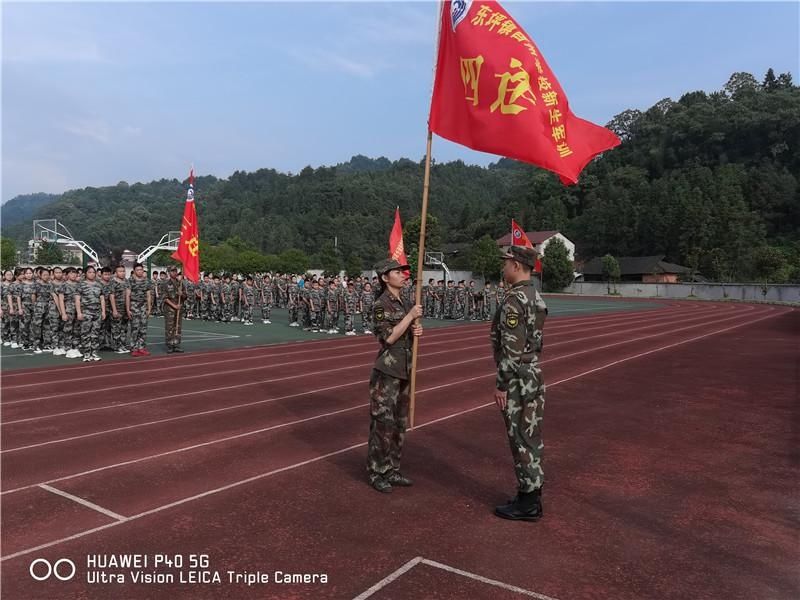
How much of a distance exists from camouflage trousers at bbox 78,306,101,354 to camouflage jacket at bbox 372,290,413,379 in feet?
30.2

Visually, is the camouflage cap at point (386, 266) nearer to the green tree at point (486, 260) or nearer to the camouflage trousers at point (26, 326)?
the camouflage trousers at point (26, 326)

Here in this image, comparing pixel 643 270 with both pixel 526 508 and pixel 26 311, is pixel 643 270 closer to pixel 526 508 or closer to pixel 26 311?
pixel 26 311

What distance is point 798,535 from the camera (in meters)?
4.12

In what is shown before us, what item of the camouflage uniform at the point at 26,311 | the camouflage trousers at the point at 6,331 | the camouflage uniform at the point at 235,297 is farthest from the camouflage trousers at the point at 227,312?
the camouflage uniform at the point at 26,311

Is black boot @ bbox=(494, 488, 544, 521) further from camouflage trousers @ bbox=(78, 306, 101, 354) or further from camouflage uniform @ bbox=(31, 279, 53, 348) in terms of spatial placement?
camouflage uniform @ bbox=(31, 279, 53, 348)

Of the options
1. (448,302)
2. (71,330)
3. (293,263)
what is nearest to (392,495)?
(71,330)

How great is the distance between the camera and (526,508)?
423cm

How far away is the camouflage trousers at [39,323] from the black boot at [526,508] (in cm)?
1251

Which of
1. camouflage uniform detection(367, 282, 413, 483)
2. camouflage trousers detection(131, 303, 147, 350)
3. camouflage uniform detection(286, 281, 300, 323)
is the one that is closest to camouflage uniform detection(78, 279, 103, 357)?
camouflage trousers detection(131, 303, 147, 350)

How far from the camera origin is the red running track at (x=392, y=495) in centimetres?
355

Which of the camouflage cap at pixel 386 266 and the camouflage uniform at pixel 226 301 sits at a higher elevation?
the camouflage cap at pixel 386 266

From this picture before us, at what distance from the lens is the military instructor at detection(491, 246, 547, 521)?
420cm

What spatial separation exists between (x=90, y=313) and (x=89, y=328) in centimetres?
36

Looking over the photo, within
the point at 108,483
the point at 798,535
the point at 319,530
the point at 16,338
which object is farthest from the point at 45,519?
the point at 16,338
